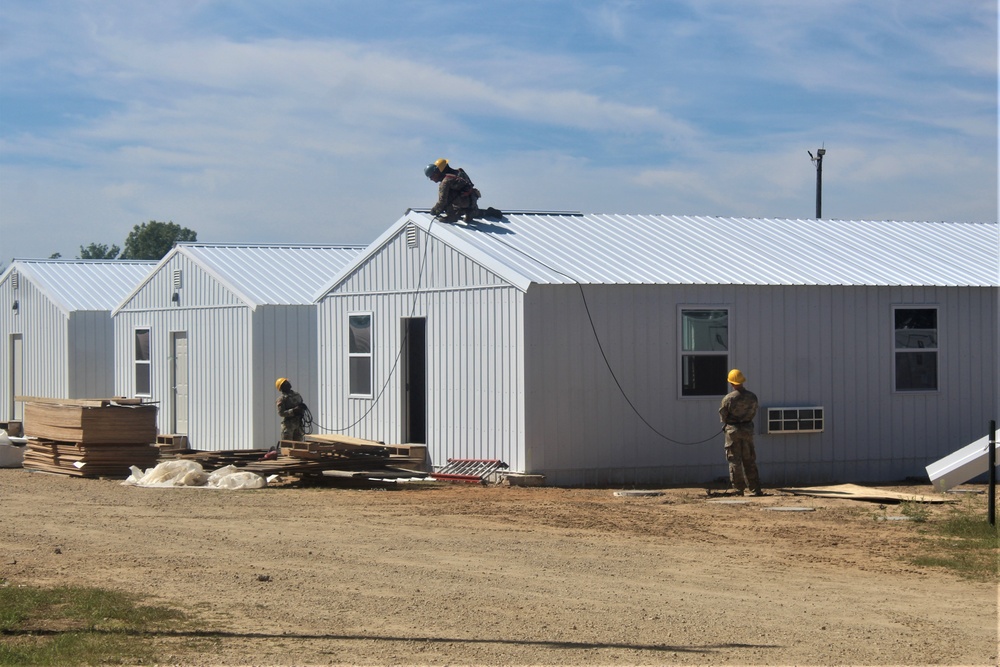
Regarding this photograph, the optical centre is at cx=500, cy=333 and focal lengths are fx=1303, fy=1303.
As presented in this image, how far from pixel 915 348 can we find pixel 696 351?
3.81 meters

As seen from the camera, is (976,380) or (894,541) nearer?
(894,541)

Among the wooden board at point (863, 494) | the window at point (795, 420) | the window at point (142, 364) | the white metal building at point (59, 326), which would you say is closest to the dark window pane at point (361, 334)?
the window at point (795, 420)

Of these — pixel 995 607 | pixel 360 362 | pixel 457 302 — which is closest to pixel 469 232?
pixel 457 302

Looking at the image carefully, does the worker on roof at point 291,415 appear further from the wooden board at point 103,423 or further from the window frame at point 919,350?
the window frame at point 919,350

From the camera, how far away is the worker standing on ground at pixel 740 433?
16188mm

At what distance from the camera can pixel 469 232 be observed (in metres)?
19.5

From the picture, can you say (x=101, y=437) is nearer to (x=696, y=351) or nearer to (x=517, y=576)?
(x=696, y=351)

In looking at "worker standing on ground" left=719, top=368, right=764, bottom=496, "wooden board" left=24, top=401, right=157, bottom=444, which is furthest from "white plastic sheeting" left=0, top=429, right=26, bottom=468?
"worker standing on ground" left=719, top=368, right=764, bottom=496

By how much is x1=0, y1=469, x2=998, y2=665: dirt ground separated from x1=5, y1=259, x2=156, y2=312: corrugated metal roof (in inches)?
555

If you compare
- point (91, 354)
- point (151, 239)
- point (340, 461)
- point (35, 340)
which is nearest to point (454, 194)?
point (340, 461)

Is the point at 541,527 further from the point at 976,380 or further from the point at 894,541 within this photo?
the point at 976,380

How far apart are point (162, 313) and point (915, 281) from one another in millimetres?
14743

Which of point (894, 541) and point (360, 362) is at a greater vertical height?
point (360, 362)

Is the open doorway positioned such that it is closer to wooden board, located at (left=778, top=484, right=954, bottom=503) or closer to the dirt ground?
the dirt ground
